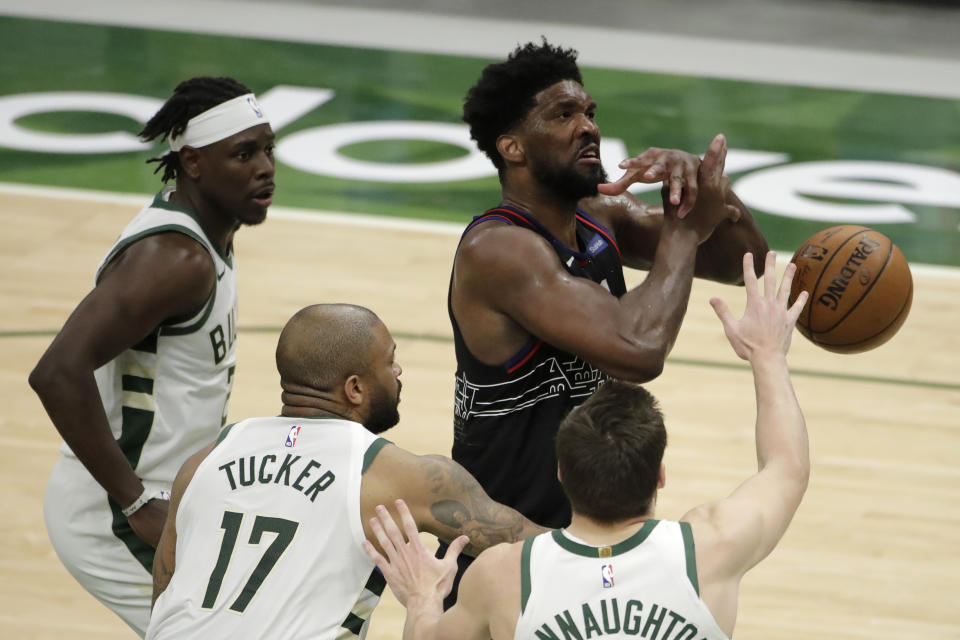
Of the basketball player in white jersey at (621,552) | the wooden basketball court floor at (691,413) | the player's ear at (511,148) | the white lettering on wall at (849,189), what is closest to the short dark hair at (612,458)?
the basketball player in white jersey at (621,552)

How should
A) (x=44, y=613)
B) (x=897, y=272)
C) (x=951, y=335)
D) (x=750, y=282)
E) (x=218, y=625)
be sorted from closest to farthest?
(x=218, y=625) < (x=750, y=282) < (x=897, y=272) < (x=44, y=613) < (x=951, y=335)

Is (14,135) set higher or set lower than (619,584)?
lower

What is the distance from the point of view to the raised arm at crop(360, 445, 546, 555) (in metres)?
2.88

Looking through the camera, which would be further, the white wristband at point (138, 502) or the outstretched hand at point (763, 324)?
the white wristband at point (138, 502)

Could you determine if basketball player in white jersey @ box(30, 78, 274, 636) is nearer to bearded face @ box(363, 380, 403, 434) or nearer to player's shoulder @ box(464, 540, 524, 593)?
bearded face @ box(363, 380, 403, 434)

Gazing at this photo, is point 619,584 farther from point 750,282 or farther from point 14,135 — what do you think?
point 14,135

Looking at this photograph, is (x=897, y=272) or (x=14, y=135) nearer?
(x=897, y=272)

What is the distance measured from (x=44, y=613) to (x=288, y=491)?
2.31 meters

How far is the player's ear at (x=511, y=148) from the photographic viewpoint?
11.4ft

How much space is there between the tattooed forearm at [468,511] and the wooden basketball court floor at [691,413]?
1.91m

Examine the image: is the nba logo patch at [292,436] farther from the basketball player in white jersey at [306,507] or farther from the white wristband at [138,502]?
the white wristband at [138,502]

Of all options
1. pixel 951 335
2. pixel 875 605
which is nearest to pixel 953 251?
pixel 951 335

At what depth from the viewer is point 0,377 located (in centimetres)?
654

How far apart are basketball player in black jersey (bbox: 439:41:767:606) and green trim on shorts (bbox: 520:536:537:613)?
2.23ft
